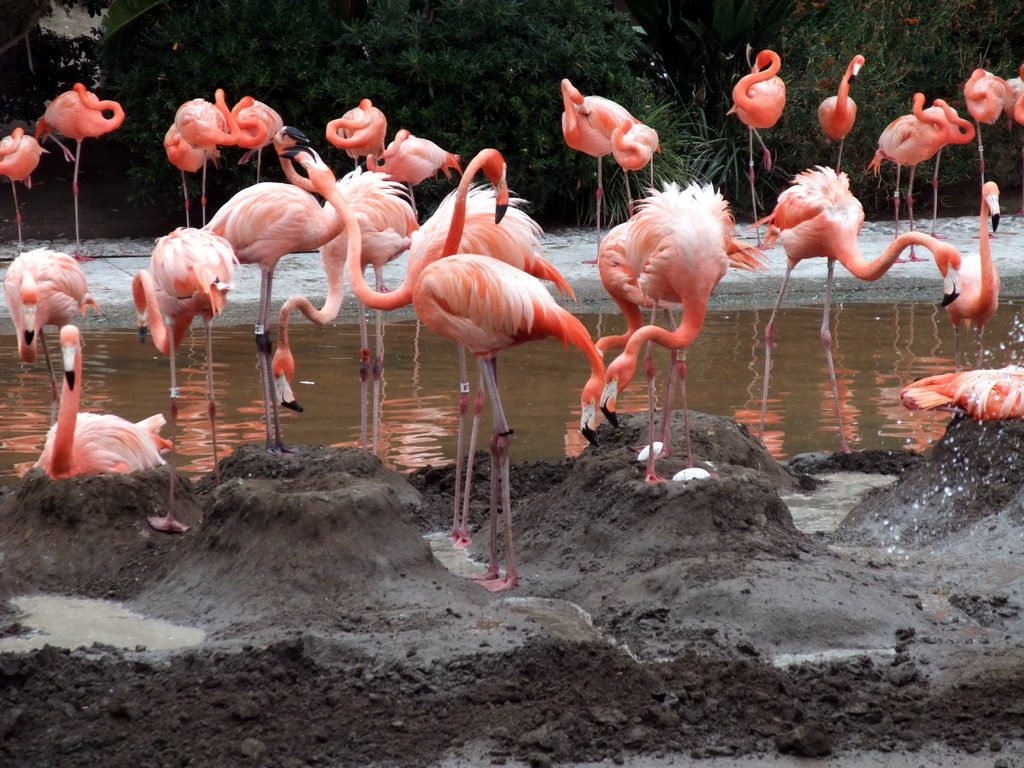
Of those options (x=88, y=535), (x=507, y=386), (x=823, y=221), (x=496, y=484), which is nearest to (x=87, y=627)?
(x=88, y=535)

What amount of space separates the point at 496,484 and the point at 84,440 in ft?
5.18

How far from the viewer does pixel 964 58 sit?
16.2 metres

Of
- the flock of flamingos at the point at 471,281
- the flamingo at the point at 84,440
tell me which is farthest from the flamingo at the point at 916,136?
the flamingo at the point at 84,440

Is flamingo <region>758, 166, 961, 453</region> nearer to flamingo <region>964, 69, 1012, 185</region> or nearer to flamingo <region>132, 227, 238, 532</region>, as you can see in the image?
flamingo <region>132, 227, 238, 532</region>

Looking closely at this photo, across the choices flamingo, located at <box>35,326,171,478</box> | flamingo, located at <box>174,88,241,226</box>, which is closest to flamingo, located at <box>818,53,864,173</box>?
flamingo, located at <box>174,88,241,226</box>

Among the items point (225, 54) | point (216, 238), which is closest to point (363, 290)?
point (216, 238)

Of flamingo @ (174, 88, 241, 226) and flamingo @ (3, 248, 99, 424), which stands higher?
flamingo @ (174, 88, 241, 226)

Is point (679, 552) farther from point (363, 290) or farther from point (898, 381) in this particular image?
point (898, 381)

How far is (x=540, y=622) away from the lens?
12.9ft

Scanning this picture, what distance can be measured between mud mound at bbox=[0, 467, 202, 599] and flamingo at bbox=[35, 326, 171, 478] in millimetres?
113

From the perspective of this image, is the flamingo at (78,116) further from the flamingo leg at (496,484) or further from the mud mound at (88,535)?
the flamingo leg at (496,484)

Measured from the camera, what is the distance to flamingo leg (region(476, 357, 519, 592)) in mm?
4203

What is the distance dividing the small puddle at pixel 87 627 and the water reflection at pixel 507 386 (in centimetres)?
180

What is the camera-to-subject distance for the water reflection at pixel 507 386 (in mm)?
6598
